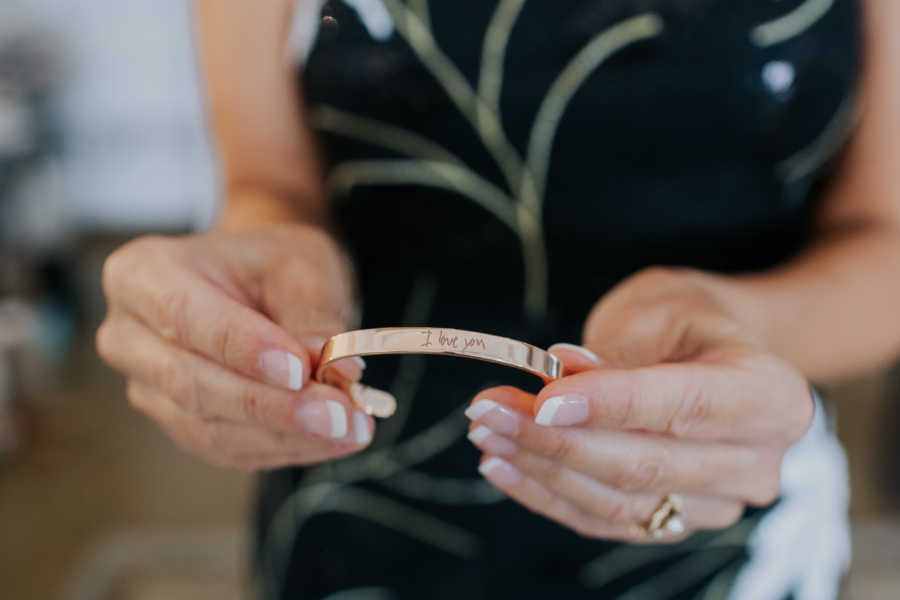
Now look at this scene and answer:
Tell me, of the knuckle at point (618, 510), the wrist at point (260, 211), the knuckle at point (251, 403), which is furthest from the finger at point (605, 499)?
the wrist at point (260, 211)

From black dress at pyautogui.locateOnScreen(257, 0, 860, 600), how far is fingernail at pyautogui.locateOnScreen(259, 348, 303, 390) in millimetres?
195

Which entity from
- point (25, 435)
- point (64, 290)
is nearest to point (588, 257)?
point (25, 435)

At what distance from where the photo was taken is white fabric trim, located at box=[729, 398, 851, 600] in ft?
1.60

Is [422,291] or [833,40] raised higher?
[833,40]

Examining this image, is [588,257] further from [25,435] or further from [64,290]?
[64,290]

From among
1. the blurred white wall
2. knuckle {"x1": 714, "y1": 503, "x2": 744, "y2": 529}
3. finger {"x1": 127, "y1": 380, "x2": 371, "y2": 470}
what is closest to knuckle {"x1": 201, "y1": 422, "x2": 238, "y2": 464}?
finger {"x1": 127, "y1": 380, "x2": 371, "y2": 470}

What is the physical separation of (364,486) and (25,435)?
962mm

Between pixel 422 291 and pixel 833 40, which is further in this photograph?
pixel 422 291

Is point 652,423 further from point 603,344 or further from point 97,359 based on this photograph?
point 97,359

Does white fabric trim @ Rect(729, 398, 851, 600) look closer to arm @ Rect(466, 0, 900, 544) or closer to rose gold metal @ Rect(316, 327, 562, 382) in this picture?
arm @ Rect(466, 0, 900, 544)

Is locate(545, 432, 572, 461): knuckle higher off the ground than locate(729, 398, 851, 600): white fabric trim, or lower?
higher

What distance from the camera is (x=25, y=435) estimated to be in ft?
4.07

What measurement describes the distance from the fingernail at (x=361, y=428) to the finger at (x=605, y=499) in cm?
5

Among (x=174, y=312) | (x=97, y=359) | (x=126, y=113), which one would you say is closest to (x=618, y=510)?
(x=174, y=312)
